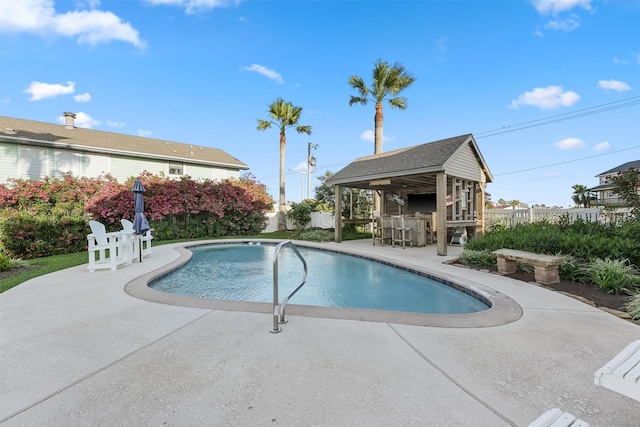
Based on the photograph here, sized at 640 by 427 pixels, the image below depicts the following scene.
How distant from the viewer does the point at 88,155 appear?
14195mm

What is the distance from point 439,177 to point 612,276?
5.05 metres

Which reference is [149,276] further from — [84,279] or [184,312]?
[184,312]

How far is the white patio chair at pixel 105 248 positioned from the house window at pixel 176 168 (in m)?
11.0

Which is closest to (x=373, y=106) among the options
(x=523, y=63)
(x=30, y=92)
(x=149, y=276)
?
(x=523, y=63)

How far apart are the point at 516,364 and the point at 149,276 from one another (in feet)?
19.9

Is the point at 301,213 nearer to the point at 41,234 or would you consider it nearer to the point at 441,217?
the point at 441,217

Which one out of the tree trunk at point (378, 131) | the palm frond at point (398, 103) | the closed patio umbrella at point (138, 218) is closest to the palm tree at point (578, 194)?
the palm frond at point (398, 103)

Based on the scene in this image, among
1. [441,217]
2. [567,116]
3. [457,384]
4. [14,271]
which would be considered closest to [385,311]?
[457,384]

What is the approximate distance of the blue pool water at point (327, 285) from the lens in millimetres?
4832

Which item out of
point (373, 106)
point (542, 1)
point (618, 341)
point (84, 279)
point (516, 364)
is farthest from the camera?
point (373, 106)

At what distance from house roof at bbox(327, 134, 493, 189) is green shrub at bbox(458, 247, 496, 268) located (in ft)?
9.95

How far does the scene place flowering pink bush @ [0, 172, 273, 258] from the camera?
877 centimetres

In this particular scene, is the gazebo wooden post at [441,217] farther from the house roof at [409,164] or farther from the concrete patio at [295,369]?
the concrete patio at [295,369]

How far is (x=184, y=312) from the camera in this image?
11.9 feet
